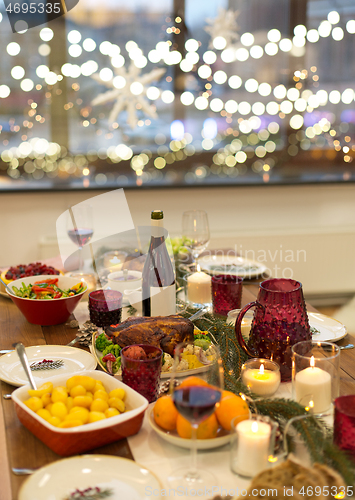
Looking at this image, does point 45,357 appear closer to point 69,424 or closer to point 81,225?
point 69,424

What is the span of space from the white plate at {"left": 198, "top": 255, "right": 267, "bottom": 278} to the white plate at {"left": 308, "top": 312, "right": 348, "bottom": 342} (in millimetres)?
410

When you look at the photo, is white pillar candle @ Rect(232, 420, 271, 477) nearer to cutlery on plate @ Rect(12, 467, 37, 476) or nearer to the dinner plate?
the dinner plate

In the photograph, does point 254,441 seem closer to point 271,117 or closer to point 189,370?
point 189,370

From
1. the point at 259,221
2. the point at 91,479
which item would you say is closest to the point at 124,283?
the point at 91,479

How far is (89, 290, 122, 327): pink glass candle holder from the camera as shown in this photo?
50.4 inches

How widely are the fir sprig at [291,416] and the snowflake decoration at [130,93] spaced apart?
6.70 feet

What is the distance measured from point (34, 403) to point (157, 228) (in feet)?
2.08

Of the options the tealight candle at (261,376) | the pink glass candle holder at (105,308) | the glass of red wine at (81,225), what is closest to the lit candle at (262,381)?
the tealight candle at (261,376)

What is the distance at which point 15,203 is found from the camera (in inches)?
112

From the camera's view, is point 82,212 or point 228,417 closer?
point 228,417

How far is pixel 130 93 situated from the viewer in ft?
9.43

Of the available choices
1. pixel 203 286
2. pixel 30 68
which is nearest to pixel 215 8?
pixel 30 68

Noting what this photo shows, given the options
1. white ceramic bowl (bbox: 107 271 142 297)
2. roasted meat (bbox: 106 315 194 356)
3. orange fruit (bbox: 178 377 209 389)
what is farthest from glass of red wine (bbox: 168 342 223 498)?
white ceramic bowl (bbox: 107 271 142 297)

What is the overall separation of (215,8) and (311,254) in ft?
5.26
